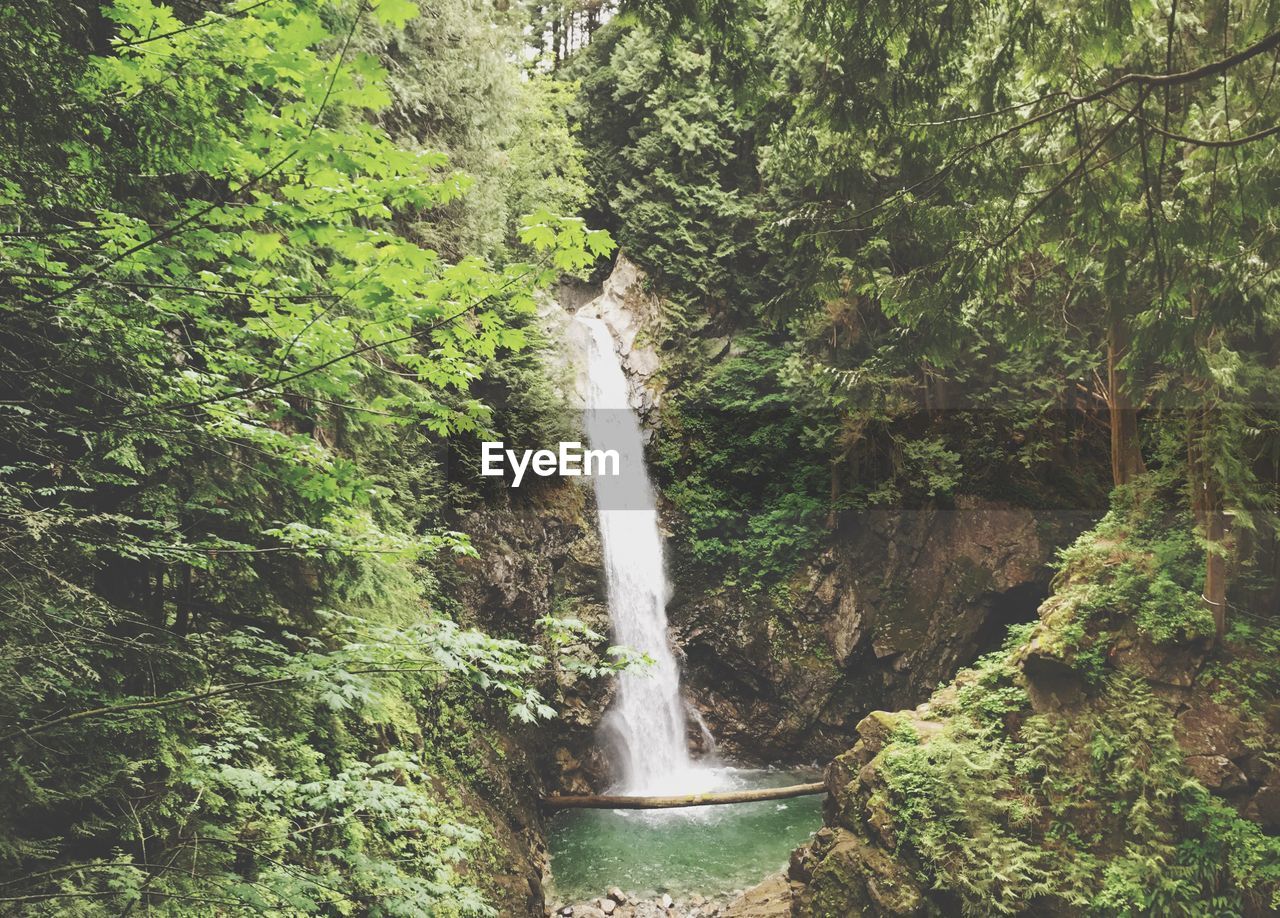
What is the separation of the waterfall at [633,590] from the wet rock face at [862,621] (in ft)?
2.37

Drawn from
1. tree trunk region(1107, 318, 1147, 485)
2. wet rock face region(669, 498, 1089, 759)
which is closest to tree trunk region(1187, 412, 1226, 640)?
tree trunk region(1107, 318, 1147, 485)

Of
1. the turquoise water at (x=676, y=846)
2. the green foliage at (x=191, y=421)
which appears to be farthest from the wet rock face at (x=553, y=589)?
the green foliage at (x=191, y=421)

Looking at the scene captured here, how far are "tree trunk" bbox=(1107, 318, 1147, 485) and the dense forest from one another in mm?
88

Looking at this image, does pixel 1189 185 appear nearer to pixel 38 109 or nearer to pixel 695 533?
pixel 38 109

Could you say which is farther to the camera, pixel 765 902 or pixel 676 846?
pixel 676 846

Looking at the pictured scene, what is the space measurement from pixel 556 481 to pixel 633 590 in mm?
2714

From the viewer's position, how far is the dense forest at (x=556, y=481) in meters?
2.70

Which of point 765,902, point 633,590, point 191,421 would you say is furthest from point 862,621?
point 191,421

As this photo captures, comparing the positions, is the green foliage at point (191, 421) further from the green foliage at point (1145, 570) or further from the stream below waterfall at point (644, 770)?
the green foliage at point (1145, 570)

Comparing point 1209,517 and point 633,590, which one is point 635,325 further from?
point 1209,517

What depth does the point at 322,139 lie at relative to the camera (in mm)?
2375

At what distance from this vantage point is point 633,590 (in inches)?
535

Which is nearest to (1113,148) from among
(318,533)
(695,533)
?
(318,533)

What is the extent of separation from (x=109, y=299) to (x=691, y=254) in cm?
1456
